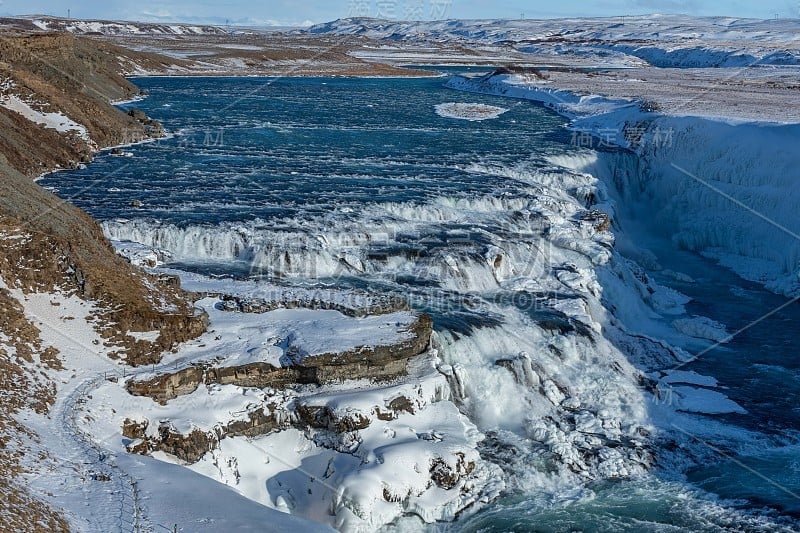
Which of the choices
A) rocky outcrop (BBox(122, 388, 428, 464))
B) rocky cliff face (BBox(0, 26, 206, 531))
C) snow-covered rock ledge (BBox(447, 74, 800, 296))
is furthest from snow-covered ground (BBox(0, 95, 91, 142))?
rocky outcrop (BBox(122, 388, 428, 464))

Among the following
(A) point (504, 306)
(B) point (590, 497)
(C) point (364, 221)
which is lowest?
(B) point (590, 497)

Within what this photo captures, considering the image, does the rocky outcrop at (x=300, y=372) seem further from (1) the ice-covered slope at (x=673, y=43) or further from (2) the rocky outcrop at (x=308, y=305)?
(1) the ice-covered slope at (x=673, y=43)

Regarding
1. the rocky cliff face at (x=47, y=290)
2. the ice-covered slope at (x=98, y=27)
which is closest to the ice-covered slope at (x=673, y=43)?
the ice-covered slope at (x=98, y=27)

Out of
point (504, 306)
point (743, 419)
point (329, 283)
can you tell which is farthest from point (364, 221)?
point (743, 419)

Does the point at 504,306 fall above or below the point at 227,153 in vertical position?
below

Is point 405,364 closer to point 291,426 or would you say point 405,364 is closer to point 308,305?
point 291,426

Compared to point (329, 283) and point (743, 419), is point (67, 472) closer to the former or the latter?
point (329, 283)

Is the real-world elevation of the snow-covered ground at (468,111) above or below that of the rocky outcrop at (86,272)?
above
